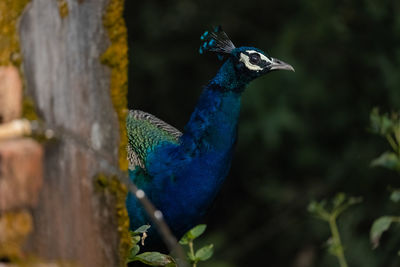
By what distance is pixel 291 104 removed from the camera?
15.2ft

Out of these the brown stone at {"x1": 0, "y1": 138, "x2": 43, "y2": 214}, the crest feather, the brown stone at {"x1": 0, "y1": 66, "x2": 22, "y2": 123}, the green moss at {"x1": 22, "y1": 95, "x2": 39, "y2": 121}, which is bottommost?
the brown stone at {"x1": 0, "y1": 138, "x2": 43, "y2": 214}

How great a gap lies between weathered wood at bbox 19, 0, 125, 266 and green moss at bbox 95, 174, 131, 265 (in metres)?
0.01

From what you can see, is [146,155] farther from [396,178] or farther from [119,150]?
[396,178]

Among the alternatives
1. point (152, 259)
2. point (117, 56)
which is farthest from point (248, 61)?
point (117, 56)

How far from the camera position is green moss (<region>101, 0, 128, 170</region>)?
1.22 meters

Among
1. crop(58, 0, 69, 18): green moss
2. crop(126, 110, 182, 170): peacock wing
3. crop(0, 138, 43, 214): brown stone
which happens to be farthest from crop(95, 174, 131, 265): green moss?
crop(126, 110, 182, 170): peacock wing

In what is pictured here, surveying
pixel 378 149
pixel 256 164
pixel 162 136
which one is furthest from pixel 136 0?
pixel 162 136

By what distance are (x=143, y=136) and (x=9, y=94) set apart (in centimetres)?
152

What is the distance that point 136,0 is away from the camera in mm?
4840

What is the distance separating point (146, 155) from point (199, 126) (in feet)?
Answer: 0.64

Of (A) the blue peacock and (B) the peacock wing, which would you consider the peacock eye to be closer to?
(A) the blue peacock

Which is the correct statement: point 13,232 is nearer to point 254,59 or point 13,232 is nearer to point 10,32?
point 10,32

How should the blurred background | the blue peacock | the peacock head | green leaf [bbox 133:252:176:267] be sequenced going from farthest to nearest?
the blurred background < the peacock head < the blue peacock < green leaf [bbox 133:252:176:267]

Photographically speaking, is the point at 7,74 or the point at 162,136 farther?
the point at 162,136
